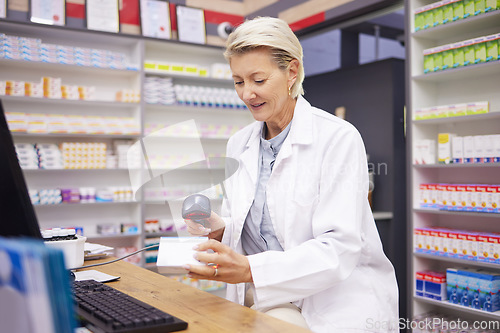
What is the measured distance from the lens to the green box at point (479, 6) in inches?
Answer: 135

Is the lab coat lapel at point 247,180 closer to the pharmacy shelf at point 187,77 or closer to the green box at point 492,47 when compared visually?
the green box at point 492,47

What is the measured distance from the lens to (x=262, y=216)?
165 cm

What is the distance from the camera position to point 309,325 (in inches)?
57.2

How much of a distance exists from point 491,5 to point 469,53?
0.36m

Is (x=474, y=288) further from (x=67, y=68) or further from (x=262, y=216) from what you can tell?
(x=67, y=68)

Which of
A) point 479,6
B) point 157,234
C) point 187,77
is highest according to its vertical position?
point 479,6

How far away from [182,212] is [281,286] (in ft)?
1.18

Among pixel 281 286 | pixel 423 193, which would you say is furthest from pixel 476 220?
pixel 281 286

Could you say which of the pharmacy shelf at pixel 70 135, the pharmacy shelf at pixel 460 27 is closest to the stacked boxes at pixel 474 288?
the pharmacy shelf at pixel 460 27

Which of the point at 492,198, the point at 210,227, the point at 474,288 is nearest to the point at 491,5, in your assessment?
the point at 492,198

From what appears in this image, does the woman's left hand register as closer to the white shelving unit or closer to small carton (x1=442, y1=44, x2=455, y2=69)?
the white shelving unit

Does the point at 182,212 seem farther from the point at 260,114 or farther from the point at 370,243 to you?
the point at 370,243

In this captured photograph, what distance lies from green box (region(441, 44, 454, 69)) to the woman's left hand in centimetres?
308

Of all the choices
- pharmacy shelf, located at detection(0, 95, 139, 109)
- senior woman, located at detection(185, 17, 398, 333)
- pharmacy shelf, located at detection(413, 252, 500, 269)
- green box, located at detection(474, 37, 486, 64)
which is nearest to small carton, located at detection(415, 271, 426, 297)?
pharmacy shelf, located at detection(413, 252, 500, 269)
